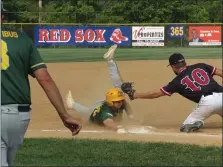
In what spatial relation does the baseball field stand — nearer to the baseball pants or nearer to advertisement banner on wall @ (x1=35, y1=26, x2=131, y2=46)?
the baseball pants

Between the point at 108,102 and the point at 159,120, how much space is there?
1293mm

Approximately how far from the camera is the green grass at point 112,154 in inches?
205

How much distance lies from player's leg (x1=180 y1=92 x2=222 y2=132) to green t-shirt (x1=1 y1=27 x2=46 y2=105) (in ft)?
13.2

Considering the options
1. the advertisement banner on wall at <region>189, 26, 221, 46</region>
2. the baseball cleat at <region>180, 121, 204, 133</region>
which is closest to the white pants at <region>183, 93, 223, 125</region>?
the baseball cleat at <region>180, 121, 204, 133</region>

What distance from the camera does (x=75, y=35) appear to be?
31281 millimetres

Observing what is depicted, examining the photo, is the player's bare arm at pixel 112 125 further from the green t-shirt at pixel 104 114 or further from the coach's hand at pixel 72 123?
the coach's hand at pixel 72 123

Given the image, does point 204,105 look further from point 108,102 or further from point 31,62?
point 31,62

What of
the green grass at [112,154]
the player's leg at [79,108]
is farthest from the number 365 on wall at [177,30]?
the green grass at [112,154]

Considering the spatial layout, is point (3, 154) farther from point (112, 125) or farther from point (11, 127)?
point (112, 125)

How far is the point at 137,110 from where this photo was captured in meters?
9.86

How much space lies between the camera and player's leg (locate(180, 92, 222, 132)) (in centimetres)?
692

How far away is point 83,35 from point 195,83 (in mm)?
24638

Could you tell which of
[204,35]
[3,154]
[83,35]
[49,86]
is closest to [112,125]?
[49,86]

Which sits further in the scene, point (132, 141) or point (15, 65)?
point (132, 141)
